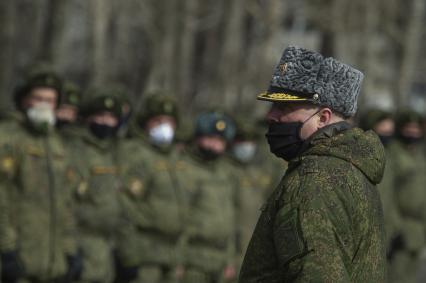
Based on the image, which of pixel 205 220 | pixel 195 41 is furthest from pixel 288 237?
pixel 195 41

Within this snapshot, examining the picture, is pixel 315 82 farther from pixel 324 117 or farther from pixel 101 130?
pixel 101 130

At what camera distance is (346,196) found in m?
4.45

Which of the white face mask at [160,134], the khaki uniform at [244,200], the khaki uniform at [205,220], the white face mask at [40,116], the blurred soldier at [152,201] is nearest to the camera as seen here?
the white face mask at [40,116]

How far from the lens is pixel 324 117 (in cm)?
468

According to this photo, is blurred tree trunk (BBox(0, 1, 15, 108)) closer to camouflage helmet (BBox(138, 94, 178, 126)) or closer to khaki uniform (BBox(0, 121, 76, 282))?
camouflage helmet (BBox(138, 94, 178, 126))

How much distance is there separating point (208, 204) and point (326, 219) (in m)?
6.21

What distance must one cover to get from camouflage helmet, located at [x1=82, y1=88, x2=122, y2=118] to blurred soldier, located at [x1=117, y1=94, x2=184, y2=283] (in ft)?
1.65

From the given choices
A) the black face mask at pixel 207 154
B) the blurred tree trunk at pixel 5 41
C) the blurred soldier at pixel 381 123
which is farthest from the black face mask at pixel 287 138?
the blurred tree trunk at pixel 5 41

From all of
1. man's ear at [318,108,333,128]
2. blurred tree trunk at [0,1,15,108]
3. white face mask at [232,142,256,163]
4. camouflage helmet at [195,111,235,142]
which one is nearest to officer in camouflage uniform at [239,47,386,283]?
man's ear at [318,108,333,128]

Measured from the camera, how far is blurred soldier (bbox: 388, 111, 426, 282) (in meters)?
13.0

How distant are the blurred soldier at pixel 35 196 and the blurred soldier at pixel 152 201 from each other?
5.13 ft

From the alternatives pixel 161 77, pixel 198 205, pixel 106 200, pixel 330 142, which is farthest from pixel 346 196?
pixel 161 77

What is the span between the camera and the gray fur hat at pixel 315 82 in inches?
182

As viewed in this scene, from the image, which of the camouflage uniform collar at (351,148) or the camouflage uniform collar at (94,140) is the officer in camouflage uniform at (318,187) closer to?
the camouflage uniform collar at (351,148)
